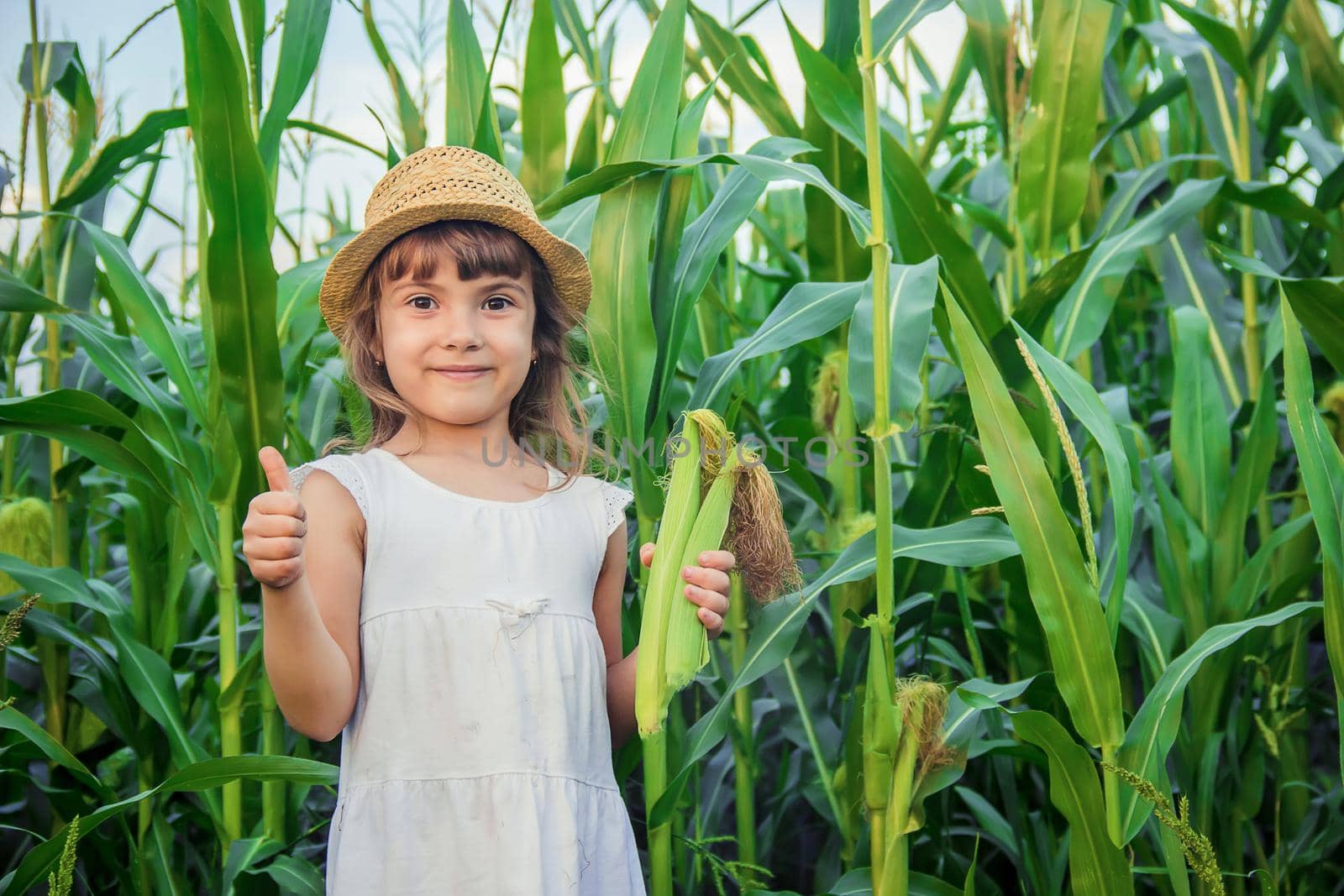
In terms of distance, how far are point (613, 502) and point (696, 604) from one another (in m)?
0.29

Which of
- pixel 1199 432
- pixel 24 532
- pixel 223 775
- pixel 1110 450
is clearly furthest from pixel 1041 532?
pixel 24 532

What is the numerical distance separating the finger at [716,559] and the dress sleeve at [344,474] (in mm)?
385

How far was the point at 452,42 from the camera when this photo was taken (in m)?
1.58

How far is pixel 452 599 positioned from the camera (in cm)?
120

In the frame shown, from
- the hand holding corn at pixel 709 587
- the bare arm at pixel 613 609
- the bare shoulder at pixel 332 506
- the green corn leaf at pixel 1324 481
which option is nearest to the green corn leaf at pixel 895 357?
the hand holding corn at pixel 709 587

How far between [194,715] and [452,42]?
1.36m

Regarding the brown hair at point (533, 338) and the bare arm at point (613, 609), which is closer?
the brown hair at point (533, 338)

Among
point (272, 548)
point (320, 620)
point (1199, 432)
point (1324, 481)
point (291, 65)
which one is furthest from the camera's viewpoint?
point (1199, 432)

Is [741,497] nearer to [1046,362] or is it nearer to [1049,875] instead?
[1046,362]

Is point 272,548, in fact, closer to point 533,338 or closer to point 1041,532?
point 533,338

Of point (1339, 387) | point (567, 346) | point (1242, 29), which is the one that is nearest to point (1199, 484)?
point (1339, 387)

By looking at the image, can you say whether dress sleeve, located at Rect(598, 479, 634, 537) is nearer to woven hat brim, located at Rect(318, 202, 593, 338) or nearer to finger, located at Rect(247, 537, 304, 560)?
woven hat brim, located at Rect(318, 202, 593, 338)

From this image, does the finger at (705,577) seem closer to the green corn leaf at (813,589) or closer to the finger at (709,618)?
the finger at (709,618)

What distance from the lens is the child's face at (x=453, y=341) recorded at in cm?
120
